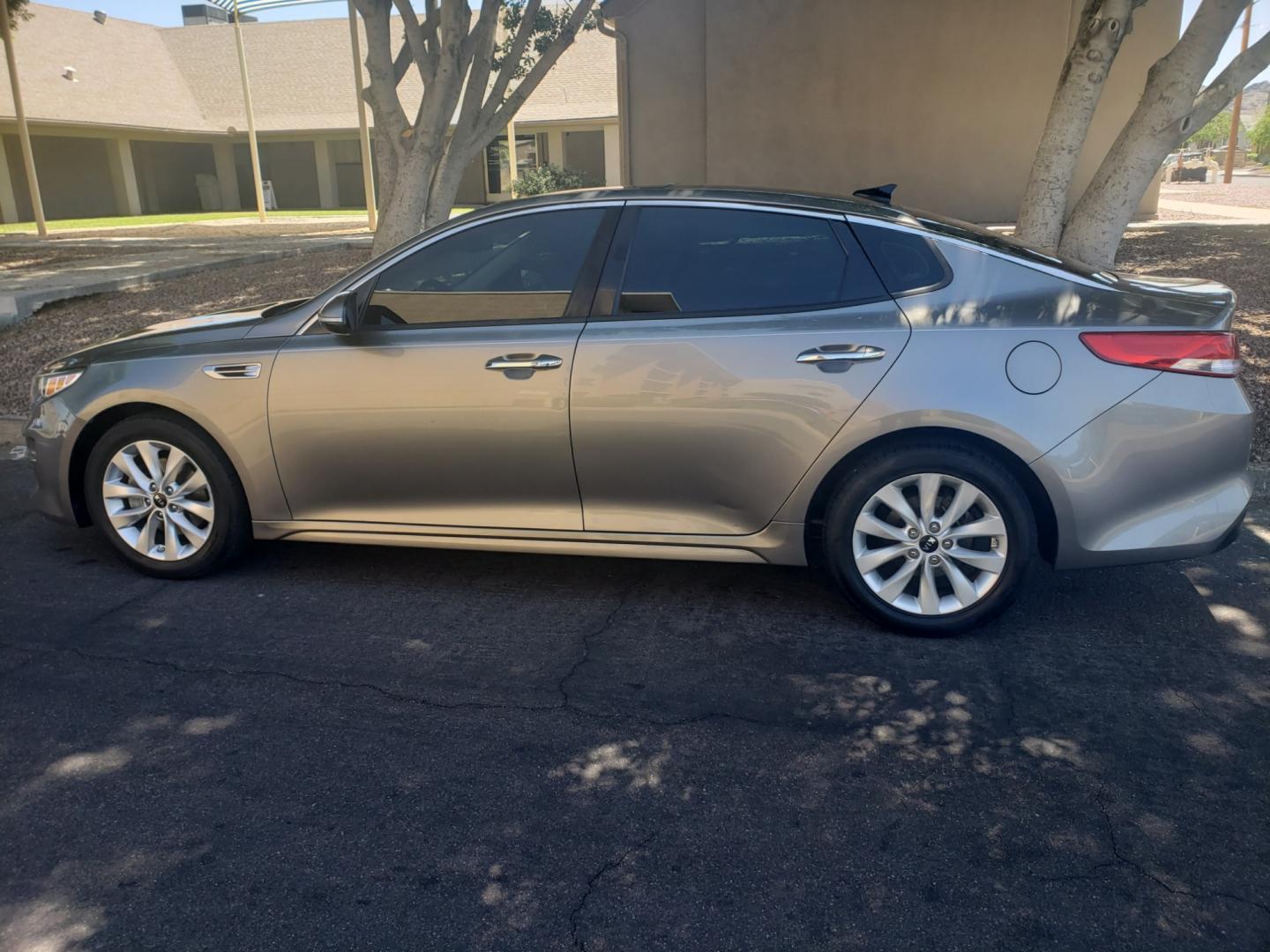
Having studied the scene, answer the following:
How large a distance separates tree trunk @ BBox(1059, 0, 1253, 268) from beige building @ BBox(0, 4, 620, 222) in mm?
20490

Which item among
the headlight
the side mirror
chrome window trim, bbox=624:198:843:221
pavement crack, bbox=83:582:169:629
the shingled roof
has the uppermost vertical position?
the shingled roof

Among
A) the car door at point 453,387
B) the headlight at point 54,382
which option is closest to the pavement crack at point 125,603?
the car door at point 453,387

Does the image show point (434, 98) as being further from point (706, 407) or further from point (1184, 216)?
point (1184, 216)

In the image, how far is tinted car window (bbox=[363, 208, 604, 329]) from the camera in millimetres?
4695

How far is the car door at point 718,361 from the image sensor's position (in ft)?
14.1

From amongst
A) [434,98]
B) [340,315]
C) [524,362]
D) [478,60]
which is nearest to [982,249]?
[524,362]

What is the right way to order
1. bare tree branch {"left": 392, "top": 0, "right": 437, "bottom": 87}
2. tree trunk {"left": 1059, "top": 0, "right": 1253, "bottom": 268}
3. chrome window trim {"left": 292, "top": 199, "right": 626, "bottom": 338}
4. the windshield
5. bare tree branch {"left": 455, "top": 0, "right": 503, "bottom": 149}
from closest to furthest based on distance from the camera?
the windshield
chrome window trim {"left": 292, "top": 199, "right": 626, "bottom": 338}
tree trunk {"left": 1059, "top": 0, "right": 1253, "bottom": 268}
bare tree branch {"left": 392, "top": 0, "right": 437, "bottom": 87}
bare tree branch {"left": 455, "top": 0, "right": 503, "bottom": 149}

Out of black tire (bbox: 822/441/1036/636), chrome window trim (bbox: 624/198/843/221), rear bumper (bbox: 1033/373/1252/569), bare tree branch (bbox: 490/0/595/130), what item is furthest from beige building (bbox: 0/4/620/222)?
rear bumper (bbox: 1033/373/1252/569)

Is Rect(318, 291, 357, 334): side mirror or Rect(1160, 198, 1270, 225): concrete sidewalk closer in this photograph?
Rect(318, 291, 357, 334): side mirror

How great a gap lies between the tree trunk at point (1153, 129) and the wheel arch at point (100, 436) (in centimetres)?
771

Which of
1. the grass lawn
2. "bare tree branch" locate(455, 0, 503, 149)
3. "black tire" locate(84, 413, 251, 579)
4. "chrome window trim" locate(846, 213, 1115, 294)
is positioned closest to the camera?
"chrome window trim" locate(846, 213, 1115, 294)

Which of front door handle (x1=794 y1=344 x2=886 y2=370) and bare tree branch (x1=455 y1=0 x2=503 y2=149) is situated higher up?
bare tree branch (x1=455 y1=0 x2=503 y2=149)

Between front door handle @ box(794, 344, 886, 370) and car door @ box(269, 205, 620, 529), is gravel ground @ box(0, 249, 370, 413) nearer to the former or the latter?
car door @ box(269, 205, 620, 529)

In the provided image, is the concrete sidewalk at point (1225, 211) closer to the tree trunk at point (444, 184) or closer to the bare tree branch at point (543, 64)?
the bare tree branch at point (543, 64)
